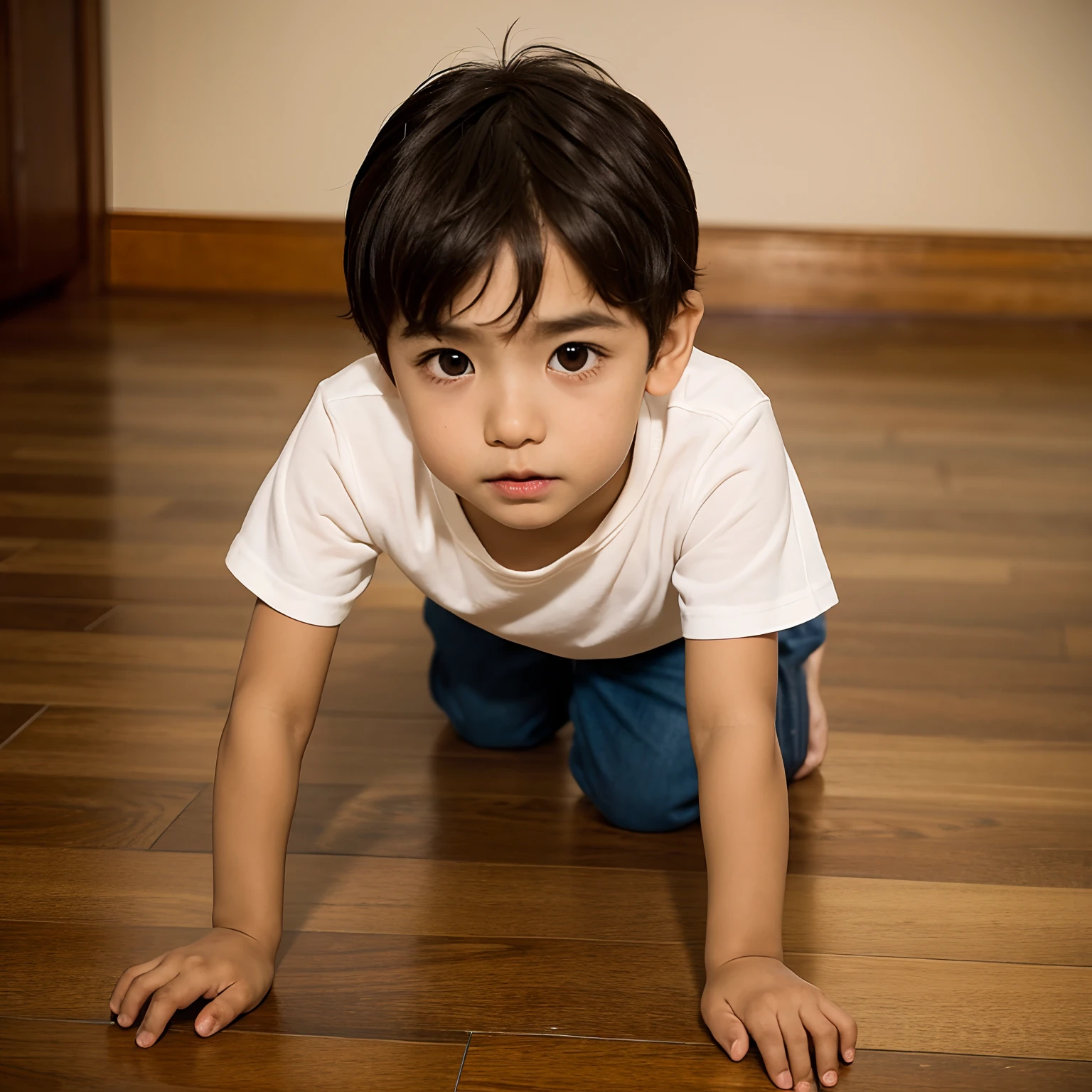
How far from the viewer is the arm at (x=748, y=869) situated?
68 cm

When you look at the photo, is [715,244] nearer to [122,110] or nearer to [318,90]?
[318,90]

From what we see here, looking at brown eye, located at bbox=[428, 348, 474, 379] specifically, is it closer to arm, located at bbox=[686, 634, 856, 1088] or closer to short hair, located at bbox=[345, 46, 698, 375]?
short hair, located at bbox=[345, 46, 698, 375]

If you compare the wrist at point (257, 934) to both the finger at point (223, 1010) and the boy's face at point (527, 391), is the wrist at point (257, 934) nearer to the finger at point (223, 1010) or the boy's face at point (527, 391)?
the finger at point (223, 1010)

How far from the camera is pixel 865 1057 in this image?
70 centimetres

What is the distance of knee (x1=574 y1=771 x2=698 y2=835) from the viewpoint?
37.1 inches

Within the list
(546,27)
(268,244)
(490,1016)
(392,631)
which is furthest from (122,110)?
(490,1016)

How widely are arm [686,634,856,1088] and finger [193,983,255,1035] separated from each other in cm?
23

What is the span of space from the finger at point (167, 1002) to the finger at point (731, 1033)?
10.1 inches

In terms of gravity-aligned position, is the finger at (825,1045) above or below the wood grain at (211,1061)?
above

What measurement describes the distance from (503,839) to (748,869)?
9.5 inches

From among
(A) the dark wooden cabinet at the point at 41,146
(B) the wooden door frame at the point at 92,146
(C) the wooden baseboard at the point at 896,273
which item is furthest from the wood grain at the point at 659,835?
(B) the wooden door frame at the point at 92,146

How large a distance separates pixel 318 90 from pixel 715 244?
2.96 feet

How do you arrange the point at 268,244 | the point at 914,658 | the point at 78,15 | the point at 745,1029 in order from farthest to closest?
the point at 268,244 < the point at 78,15 < the point at 914,658 < the point at 745,1029

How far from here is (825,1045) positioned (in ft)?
2.21
